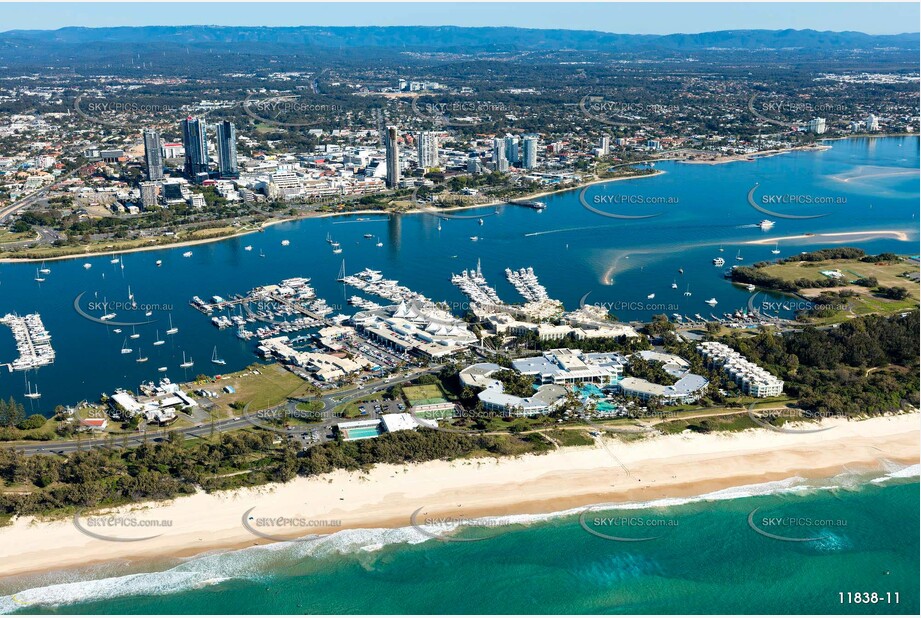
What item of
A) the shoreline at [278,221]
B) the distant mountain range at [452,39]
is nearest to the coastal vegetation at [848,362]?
the shoreline at [278,221]

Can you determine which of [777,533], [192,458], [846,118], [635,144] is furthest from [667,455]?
[846,118]

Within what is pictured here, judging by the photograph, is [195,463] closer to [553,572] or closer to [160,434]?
[160,434]

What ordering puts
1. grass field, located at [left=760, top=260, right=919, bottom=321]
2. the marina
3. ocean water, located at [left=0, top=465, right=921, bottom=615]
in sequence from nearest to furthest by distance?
ocean water, located at [left=0, top=465, right=921, bottom=615] < the marina < grass field, located at [left=760, top=260, right=919, bottom=321]

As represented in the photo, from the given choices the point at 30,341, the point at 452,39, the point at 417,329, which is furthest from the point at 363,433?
the point at 452,39

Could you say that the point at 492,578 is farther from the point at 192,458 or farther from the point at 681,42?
the point at 681,42

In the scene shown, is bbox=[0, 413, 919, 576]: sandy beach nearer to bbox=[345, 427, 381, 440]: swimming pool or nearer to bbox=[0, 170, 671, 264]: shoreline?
bbox=[345, 427, 381, 440]: swimming pool

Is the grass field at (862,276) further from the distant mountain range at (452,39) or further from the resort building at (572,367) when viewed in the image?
Result: the distant mountain range at (452,39)

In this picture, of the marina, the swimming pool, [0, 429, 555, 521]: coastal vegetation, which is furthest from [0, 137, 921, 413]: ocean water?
the swimming pool
